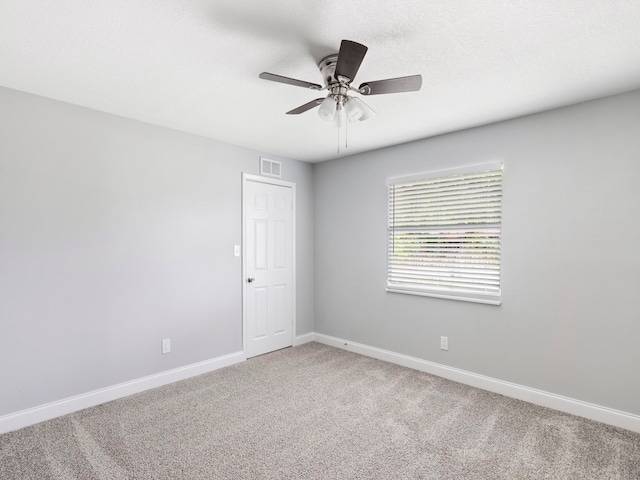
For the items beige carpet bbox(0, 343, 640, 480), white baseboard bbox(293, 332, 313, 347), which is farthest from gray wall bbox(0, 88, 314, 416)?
white baseboard bbox(293, 332, 313, 347)

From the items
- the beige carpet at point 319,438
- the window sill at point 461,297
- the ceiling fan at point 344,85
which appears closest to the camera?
the ceiling fan at point 344,85

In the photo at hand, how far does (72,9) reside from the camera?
1604mm

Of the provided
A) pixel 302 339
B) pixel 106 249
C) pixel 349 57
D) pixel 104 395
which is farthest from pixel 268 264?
pixel 349 57

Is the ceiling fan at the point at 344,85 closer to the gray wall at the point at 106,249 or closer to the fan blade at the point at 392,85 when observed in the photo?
the fan blade at the point at 392,85

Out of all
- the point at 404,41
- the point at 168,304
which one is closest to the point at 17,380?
the point at 168,304

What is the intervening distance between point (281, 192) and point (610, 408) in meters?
3.72

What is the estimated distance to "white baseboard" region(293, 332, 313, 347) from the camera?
4.47 meters

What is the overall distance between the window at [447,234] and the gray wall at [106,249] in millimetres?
1849

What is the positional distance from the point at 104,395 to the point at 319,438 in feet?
6.21

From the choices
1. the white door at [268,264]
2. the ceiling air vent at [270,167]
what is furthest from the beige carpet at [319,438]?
the ceiling air vent at [270,167]

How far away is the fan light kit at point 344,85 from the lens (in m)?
1.71

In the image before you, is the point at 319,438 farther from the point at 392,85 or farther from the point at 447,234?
the point at 392,85

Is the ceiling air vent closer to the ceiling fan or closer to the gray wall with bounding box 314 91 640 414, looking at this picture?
the gray wall with bounding box 314 91 640 414

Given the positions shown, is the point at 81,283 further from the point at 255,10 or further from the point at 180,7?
the point at 255,10
